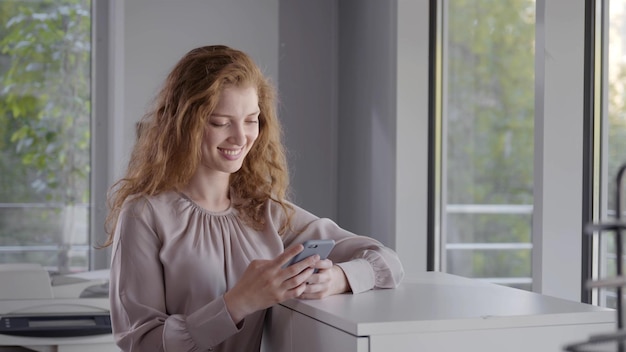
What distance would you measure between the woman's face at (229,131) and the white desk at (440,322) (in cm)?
32

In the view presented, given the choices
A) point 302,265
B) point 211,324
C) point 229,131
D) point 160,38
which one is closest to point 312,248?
point 302,265

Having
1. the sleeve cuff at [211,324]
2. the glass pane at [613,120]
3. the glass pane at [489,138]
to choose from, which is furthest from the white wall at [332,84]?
the sleeve cuff at [211,324]

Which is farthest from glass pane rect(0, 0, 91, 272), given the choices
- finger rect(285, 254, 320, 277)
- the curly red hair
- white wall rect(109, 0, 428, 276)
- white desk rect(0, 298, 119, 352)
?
finger rect(285, 254, 320, 277)

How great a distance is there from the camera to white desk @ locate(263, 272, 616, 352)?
1.11 m

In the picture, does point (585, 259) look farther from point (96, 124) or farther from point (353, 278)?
point (96, 124)

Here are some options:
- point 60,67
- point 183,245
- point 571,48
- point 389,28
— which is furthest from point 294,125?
point 183,245

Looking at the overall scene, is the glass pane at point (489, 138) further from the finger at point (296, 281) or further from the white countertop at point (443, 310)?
the finger at point (296, 281)

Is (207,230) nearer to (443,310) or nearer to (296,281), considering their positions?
(296,281)

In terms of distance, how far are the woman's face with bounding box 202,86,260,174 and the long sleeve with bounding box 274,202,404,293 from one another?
21 cm

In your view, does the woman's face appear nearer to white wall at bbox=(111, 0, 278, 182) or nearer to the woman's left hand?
the woman's left hand

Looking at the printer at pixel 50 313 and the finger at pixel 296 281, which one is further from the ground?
the finger at pixel 296 281

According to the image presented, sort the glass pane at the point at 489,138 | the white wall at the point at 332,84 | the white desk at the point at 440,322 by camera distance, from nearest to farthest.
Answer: the white desk at the point at 440,322 < the glass pane at the point at 489,138 < the white wall at the point at 332,84

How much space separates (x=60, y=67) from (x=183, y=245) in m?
2.21

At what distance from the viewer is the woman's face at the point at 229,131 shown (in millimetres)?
1531
